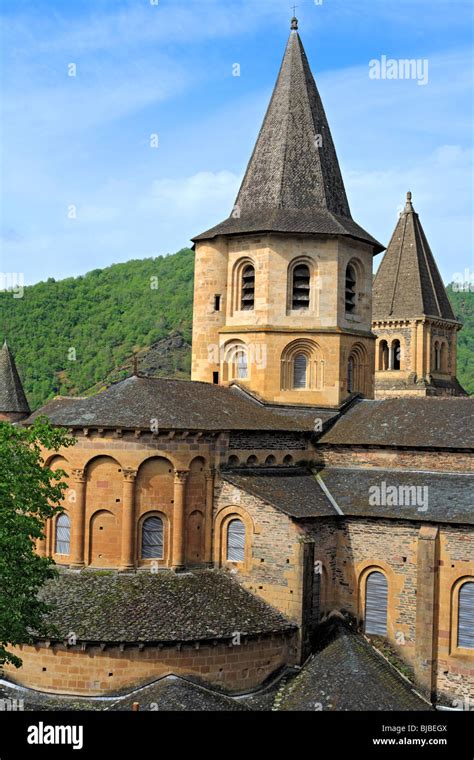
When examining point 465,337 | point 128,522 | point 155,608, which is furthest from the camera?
point 465,337

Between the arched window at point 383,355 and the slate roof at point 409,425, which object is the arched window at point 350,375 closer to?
the slate roof at point 409,425

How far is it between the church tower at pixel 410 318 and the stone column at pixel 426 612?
2907cm

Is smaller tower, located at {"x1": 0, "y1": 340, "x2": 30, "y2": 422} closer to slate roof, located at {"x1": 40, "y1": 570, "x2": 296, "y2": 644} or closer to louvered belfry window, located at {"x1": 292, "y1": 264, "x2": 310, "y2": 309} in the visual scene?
louvered belfry window, located at {"x1": 292, "y1": 264, "x2": 310, "y2": 309}

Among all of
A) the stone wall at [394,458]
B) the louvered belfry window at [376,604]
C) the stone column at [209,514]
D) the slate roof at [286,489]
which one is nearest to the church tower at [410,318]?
the stone wall at [394,458]

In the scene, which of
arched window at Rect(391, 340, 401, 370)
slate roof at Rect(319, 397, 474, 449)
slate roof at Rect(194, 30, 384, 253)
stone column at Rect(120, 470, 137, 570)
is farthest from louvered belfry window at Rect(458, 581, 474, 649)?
arched window at Rect(391, 340, 401, 370)

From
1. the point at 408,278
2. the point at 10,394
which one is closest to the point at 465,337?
the point at 408,278

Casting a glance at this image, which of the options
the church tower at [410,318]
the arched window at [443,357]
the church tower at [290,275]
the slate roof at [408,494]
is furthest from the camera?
the arched window at [443,357]

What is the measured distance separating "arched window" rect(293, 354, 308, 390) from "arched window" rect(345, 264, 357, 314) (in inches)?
105

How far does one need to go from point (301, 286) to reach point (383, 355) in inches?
976

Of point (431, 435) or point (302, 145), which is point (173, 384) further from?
point (302, 145)

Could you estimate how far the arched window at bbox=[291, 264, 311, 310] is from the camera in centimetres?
3459

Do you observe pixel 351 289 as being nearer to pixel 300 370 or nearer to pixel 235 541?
pixel 300 370

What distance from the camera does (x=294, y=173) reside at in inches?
1411

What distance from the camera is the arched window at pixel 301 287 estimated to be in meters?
34.6
